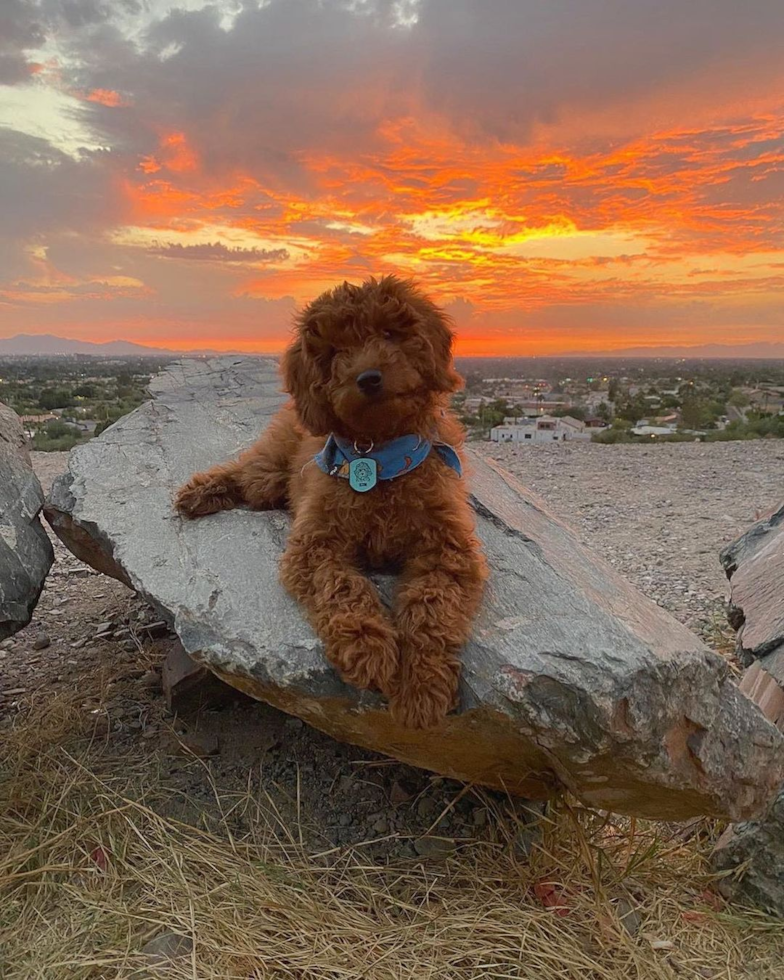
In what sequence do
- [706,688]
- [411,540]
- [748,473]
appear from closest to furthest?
[706,688], [411,540], [748,473]

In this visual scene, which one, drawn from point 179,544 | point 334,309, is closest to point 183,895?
point 179,544

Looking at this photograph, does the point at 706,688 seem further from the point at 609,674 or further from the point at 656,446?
the point at 656,446

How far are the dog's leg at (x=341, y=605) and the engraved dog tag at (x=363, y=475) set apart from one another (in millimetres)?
221

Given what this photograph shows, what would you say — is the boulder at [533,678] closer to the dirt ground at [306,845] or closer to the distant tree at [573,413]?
the dirt ground at [306,845]

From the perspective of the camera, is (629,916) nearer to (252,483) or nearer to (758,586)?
(758,586)

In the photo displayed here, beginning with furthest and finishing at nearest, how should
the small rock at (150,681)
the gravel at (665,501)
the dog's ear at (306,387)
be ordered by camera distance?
Answer: the gravel at (665,501), the small rock at (150,681), the dog's ear at (306,387)

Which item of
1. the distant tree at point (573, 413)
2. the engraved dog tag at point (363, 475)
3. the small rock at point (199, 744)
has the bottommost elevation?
the small rock at point (199, 744)

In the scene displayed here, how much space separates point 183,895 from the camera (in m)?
3.18

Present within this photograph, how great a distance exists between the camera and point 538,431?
15406 millimetres

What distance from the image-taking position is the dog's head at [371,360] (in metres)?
3.01

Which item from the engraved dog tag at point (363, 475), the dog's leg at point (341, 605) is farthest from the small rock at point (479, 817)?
the engraved dog tag at point (363, 475)

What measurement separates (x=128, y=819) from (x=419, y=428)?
2.30 m

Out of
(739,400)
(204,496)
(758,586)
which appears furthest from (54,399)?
(739,400)

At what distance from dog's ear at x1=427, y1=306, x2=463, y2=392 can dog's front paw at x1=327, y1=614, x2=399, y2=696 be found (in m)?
1.10
